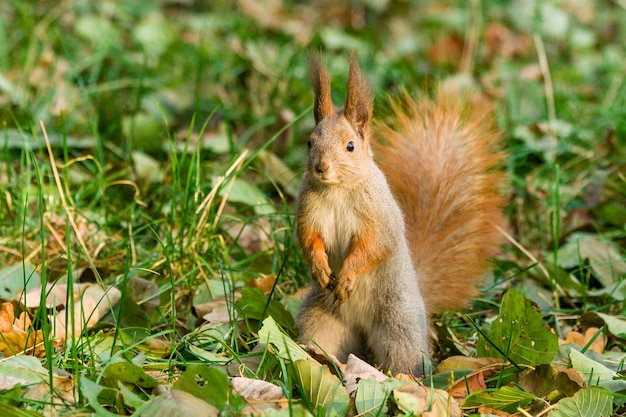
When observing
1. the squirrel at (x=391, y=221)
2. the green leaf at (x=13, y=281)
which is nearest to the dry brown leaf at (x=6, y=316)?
the green leaf at (x=13, y=281)

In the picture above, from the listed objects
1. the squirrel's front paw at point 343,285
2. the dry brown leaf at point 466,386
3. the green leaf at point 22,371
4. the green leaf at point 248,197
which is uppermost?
the green leaf at point 248,197

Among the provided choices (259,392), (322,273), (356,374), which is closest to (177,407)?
(259,392)

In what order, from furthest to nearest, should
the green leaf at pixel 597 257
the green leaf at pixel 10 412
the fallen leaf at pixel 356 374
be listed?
the green leaf at pixel 597 257 < the fallen leaf at pixel 356 374 < the green leaf at pixel 10 412

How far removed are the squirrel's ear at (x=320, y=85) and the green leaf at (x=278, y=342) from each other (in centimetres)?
49

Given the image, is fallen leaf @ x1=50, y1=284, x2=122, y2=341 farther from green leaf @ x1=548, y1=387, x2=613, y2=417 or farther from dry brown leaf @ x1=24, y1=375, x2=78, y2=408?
green leaf @ x1=548, y1=387, x2=613, y2=417

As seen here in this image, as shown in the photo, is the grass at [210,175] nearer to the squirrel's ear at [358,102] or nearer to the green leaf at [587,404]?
the green leaf at [587,404]

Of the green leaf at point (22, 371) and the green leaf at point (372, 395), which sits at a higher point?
the green leaf at point (22, 371)

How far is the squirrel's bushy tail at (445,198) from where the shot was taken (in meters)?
2.21

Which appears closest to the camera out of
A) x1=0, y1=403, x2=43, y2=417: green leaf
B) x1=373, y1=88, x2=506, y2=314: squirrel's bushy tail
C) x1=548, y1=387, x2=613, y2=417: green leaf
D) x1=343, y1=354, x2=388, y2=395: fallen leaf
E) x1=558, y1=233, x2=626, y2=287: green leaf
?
x1=0, y1=403, x2=43, y2=417: green leaf

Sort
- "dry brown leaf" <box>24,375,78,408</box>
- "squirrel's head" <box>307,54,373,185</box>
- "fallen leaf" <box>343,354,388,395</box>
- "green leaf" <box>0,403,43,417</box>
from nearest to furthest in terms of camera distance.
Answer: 1. "green leaf" <box>0,403,43,417</box>
2. "dry brown leaf" <box>24,375,78,408</box>
3. "fallen leaf" <box>343,354,388,395</box>
4. "squirrel's head" <box>307,54,373,185</box>

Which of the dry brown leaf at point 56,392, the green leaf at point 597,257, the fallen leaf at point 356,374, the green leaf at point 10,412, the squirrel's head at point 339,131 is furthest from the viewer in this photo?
the green leaf at point 597,257

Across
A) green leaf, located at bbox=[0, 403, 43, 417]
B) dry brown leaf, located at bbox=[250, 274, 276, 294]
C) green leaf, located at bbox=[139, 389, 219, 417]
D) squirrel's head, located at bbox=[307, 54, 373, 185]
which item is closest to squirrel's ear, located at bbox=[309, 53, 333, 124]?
squirrel's head, located at bbox=[307, 54, 373, 185]

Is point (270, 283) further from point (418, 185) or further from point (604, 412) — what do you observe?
point (604, 412)

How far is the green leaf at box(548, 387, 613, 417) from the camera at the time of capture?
1.59 metres
